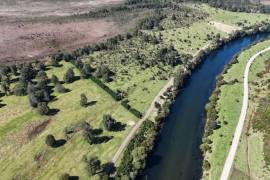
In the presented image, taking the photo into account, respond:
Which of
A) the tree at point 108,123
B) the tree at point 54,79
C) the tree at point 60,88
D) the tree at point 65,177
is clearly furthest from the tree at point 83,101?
the tree at point 65,177

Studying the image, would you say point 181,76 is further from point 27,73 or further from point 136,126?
point 27,73

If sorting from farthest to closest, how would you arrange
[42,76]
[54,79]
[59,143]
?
[42,76] → [54,79] → [59,143]

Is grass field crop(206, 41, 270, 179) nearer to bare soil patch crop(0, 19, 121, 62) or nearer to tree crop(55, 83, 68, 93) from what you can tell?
tree crop(55, 83, 68, 93)

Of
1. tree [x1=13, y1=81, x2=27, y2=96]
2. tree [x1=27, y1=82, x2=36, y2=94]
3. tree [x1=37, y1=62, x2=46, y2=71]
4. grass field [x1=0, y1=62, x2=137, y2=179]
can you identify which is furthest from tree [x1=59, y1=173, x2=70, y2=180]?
tree [x1=37, y1=62, x2=46, y2=71]

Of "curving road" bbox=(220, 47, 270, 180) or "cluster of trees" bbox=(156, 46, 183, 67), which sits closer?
"curving road" bbox=(220, 47, 270, 180)

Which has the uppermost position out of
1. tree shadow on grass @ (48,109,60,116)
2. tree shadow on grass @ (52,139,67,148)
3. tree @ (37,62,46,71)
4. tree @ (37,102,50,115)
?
tree @ (37,62,46,71)

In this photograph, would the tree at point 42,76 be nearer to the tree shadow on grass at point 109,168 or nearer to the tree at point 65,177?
the tree shadow on grass at point 109,168

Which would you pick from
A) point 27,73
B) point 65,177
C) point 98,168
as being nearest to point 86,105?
point 27,73

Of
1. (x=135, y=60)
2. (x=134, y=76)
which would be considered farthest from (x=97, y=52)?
(x=134, y=76)
